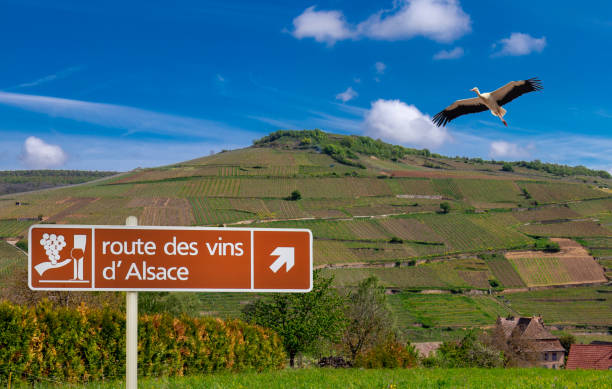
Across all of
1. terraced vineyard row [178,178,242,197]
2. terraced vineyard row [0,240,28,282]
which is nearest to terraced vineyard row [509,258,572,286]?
terraced vineyard row [178,178,242,197]

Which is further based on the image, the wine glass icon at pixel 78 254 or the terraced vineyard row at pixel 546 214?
the terraced vineyard row at pixel 546 214

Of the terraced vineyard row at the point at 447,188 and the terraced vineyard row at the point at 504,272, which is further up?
the terraced vineyard row at the point at 447,188

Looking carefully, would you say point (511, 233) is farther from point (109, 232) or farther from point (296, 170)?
point (109, 232)

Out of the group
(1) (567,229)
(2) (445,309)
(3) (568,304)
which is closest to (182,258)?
(2) (445,309)

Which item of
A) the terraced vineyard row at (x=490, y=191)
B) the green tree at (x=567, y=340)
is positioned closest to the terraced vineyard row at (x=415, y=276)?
the green tree at (x=567, y=340)

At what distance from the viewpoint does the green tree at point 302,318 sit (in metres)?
34.8

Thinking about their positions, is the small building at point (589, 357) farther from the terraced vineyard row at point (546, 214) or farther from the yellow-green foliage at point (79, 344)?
the terraced vineyard row at point (546, 214)

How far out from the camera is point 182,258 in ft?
13.0

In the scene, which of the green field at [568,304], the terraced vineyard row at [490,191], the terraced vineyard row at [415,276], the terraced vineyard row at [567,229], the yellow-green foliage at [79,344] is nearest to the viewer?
the yellow-green foliage at [79,344]

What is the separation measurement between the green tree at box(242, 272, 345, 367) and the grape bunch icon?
101 ft

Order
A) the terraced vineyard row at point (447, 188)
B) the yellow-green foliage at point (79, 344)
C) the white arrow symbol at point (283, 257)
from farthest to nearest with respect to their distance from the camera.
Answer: the terraced vineyard row at point (447, 188)
the yellow-green foliage at point (79, 344)
the white arrow symbol at point (283, 257)

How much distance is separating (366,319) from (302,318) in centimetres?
1541

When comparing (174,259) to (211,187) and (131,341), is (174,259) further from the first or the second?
(211,187)

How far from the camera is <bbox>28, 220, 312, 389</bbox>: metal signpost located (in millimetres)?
3900
